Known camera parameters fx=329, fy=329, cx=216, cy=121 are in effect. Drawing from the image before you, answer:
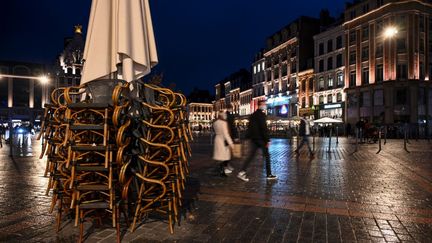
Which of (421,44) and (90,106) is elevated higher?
(421,44)

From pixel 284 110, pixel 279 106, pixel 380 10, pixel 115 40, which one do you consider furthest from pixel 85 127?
pixel 279 106

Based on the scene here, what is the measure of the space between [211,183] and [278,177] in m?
1.82

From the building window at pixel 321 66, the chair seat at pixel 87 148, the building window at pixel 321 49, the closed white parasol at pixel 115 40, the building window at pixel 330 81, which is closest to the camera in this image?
the chair seat at pixel 87 148

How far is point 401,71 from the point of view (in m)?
40.8

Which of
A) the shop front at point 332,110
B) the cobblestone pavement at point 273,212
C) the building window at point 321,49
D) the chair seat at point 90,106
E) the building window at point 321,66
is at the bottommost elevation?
the cobblestone pavement at point 273,212

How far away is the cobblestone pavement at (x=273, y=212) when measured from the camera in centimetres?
392

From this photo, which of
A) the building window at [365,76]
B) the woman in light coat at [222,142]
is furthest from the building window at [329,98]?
the woman in light coat at [222,142]

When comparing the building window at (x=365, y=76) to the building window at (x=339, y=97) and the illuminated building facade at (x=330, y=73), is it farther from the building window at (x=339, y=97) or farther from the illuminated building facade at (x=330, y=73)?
the building window at (x=339, y=97)

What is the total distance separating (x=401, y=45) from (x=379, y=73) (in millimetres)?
4147

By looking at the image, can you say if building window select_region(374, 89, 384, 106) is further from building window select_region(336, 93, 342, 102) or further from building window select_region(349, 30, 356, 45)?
building window select_region(349, 30, 356, 45)

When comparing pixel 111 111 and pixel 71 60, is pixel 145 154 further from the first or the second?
pixel 71 60

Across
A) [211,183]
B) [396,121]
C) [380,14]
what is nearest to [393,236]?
[211,183]

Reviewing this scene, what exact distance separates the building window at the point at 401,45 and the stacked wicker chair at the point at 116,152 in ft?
145

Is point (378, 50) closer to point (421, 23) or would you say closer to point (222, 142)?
point (421, 23)
